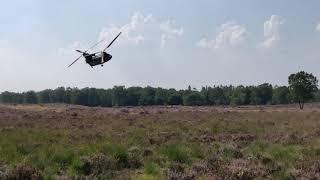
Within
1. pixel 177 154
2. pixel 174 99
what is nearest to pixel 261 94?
pixel 174 99

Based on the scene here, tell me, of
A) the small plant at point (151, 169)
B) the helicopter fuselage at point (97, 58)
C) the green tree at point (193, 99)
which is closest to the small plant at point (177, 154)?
the small plant at point (151, 169)

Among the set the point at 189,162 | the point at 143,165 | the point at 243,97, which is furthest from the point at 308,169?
the point at 243,97

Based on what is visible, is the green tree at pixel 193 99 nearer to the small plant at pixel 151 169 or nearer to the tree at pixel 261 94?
the tree at pixel 261 94

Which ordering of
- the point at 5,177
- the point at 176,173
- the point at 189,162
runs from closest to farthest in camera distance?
the point at 5,177 → the point at 176,173 → the point at 189,162

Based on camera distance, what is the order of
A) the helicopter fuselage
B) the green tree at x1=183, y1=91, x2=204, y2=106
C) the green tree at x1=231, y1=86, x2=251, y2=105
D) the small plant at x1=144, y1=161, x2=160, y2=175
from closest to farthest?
the small plant at x1=144, y1=161, x2=160, y2=175
the helicopter fuselage
the green tree at x1=231, y1=86, x2=251, y2=105
the green tree at x1=183, y1=91, x2=204, y2=106

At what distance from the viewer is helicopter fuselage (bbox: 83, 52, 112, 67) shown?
31.2 m

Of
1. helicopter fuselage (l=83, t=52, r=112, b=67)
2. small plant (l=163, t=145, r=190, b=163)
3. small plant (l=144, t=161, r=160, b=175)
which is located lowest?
small plant (l=144, t=161, r=160, b=175)

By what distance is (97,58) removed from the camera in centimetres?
3178

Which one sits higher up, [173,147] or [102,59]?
[102,59]

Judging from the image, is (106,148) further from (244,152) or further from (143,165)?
(244,152)

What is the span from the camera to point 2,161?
13703 mm

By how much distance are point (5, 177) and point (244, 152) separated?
25.9 ft

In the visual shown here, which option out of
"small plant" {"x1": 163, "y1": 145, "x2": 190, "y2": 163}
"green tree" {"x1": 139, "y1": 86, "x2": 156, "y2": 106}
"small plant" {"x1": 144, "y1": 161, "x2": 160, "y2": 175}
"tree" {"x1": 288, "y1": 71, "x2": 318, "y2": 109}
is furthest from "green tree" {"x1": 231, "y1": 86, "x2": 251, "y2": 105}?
"small plant" {"x1": 144, "y1": 161, "x2": 160, "y2": 175}

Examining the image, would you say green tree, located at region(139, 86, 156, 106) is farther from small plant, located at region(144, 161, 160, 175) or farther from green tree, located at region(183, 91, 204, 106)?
small plant, located at region(144, 161, 160, 175)
